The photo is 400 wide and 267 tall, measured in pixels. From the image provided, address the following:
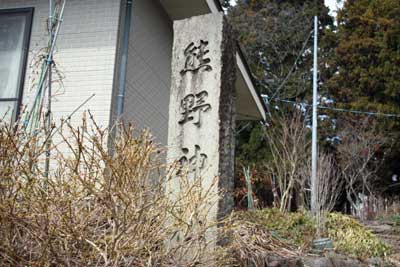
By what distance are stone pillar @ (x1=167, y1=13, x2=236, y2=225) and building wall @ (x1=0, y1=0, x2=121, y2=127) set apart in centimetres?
146

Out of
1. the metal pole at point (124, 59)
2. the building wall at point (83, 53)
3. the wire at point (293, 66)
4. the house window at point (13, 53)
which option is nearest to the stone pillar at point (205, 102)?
the metal pole at point (124, 59)

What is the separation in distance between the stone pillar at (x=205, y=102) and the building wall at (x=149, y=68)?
182cm

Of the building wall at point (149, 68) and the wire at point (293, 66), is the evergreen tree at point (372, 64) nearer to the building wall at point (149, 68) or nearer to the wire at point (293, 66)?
the wire at point (293, 66)

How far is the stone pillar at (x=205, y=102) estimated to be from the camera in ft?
14.3

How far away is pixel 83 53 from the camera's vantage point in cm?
611

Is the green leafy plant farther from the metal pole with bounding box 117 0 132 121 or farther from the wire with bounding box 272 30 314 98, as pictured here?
the wire with bounding box 272 30 314 98

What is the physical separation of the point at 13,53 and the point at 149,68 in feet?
6.76

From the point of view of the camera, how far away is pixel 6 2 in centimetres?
644

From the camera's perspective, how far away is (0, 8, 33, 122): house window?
19.9ft

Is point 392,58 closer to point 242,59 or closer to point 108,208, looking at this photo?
point 242,59

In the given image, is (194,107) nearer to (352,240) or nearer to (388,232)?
(352,240)

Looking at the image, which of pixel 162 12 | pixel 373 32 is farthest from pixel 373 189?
pixel 162 12

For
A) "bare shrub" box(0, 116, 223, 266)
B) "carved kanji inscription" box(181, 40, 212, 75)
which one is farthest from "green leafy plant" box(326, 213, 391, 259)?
"bare shrub" box(0, 116, 223, 266)

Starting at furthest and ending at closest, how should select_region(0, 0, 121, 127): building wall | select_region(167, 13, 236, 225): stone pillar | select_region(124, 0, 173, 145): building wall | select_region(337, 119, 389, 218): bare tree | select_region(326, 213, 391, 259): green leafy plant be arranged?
select_region(337, 119, 389, 218): bare tree → select_region(326, 213, 391, 259): green leafy plant → select_region(124, 0, 173, 145): building wall → select_region(0, 0, 121, 127): building wall → select_region(167, 13, 236, 225): stone pillar
